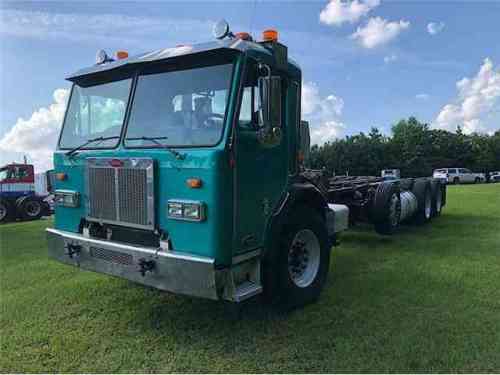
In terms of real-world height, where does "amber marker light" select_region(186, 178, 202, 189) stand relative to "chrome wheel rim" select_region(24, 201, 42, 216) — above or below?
above

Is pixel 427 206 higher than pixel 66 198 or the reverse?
the reverse

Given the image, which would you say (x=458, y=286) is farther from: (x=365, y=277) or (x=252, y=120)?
(x=252, y=120)

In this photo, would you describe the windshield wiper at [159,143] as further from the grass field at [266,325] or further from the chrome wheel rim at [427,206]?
the chrome wheel rim at [427,206]

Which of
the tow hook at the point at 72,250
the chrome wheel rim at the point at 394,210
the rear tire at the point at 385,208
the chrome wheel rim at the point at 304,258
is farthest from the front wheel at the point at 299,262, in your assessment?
the chrome wheel rim at the point at 394,210

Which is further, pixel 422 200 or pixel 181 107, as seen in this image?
pixel 422 200

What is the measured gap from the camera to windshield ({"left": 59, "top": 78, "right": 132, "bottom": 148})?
4141 mm

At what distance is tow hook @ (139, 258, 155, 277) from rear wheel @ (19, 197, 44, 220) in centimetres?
1567

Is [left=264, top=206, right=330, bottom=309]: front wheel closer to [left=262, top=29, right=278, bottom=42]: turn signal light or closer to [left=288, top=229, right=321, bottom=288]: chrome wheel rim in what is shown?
[left=288, top=229, right=321, bottom=288]: chrome wheel rim

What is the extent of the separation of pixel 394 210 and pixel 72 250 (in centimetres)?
584

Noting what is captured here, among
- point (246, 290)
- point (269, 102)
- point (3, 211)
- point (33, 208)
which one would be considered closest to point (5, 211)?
point (3, 211)

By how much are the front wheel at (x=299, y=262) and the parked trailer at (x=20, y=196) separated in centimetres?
1571

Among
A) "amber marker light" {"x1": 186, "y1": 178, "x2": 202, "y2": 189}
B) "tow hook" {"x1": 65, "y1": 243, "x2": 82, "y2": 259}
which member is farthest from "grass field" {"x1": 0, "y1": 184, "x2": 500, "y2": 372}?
"amber marker light" {"x1": 186, "y1": 178, "x2": 202, "y2": 189}

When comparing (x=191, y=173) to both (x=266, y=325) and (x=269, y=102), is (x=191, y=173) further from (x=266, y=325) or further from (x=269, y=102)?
(x=266, y=325)

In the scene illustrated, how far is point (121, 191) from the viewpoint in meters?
Result: 3.88
